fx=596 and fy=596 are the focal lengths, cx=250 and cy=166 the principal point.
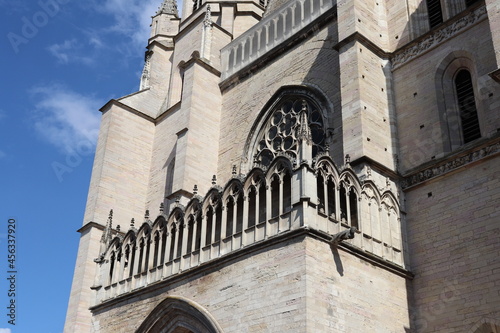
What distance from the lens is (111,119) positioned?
1970 centimetres

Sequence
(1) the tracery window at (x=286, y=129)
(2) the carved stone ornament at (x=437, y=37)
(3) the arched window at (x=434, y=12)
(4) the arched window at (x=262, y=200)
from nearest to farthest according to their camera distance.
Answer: (4) the arched window at (x=262, y=200) < (2) the carved stone ornament at (x=437, y=37) < (3) the arched window at (x=434, y=12) < (1) the tracery window at (x=286, y=129)

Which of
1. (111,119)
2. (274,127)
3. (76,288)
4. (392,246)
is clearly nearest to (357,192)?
(392,246)

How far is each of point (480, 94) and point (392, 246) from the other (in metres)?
3.42

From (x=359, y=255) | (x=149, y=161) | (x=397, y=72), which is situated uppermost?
(x=149, y=161)

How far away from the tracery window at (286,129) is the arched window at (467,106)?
3418mm

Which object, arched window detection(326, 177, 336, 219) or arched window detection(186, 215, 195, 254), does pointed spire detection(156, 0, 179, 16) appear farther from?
arched window detection(326, 177, 336, 219)

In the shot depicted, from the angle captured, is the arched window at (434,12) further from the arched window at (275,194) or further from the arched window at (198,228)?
the arched window at (198,228)

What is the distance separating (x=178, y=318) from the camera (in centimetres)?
1170

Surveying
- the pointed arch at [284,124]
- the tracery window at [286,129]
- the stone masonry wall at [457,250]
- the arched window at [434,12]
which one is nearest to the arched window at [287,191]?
the stone masonry wall at [457,250]

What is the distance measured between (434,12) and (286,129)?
4.60m

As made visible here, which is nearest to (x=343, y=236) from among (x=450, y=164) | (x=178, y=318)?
(x=450, y=164)

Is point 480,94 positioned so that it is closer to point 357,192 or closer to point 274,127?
point 357,192

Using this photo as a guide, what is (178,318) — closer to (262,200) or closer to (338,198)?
(262,200)

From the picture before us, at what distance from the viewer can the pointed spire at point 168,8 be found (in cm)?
2735
